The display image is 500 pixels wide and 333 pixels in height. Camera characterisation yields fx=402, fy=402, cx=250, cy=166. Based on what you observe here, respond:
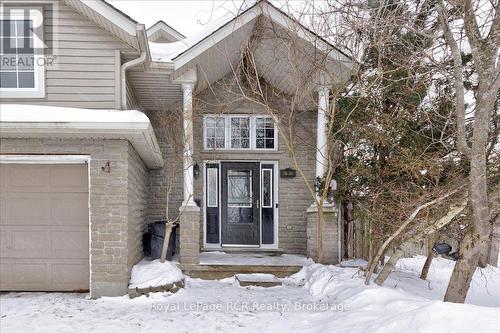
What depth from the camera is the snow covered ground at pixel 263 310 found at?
373 cm

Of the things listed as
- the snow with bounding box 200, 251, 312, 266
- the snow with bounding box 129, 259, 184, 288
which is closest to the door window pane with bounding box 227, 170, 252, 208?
the snow with bounding box 200, 251, 312, 266

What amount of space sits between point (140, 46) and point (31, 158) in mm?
2463

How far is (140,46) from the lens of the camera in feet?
21.5

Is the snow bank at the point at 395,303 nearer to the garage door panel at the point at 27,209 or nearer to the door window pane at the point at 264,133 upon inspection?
the door window pane at the point at 264,133

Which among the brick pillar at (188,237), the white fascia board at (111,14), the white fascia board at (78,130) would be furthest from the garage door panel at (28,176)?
the white fascia board at (111,14)

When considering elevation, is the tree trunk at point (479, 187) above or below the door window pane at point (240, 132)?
below

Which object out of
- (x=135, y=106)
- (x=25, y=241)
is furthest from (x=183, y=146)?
(x=25, y=241)

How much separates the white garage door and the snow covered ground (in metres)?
0.34

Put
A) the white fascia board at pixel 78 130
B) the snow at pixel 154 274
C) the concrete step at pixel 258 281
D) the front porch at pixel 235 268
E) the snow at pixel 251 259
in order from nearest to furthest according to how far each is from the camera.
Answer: the white fascia board at pixel 78 130, the snow at pixel 154 274, the concrete step at pixel 258 281, the front porch at pixel 235 268, the snow at pixel 251 259

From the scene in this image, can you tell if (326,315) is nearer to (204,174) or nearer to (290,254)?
(290,254)

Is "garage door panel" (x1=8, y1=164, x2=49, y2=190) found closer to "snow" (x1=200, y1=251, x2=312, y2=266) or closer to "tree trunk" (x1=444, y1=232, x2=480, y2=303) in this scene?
"snow" (x1=200, y1=251, x2=312, y2=266)

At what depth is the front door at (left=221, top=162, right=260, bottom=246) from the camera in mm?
9789

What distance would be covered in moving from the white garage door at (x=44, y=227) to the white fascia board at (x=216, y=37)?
261 centimetres

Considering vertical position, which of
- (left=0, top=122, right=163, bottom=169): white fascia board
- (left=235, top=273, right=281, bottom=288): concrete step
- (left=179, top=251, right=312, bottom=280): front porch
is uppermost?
(left=0, top=122, right=163, bottom=169): white fascia board
